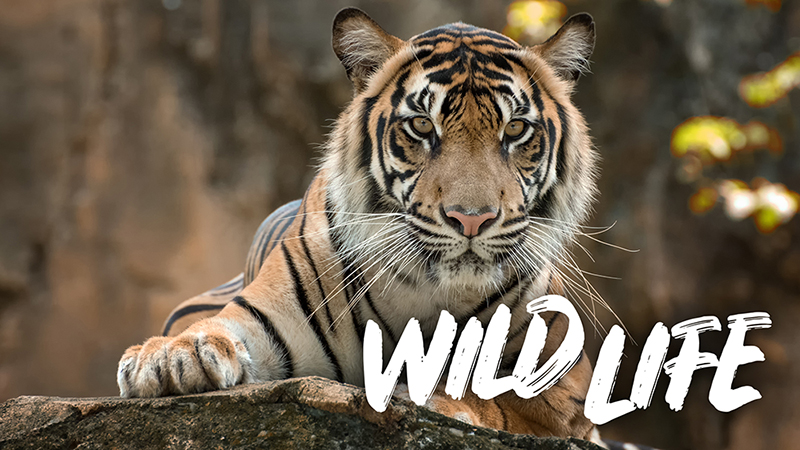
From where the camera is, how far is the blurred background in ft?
17.2

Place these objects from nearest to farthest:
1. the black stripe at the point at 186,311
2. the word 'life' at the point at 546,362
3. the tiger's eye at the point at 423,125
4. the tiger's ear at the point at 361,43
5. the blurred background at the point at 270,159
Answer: the word 'life' at the point at 546,362 < the tiger's eye at the point at 423,125 < the tiger's ear at the point at 361,43 < the black stripe at the point at 186,311 < the blurred background at the point at 270,159

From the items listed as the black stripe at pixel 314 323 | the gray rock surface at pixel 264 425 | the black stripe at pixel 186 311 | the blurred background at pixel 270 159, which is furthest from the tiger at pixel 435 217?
the blurred background at pixel 270 159

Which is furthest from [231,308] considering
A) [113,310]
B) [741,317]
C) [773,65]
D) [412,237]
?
[773,65]

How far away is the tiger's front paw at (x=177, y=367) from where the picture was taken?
1615 mm

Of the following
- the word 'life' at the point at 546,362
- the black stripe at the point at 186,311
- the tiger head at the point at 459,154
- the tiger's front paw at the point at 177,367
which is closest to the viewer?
the tiger's front paw at the point at 177,367

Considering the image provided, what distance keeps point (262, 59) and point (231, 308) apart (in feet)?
12.8

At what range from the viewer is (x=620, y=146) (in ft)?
18.6

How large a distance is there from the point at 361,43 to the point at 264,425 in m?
1.30

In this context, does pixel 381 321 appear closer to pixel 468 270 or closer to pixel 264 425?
pixel 468 270

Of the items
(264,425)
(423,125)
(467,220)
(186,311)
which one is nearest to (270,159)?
(186,311)

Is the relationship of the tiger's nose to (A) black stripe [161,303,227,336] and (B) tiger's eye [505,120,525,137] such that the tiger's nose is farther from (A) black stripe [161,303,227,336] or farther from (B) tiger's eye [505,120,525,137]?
(A) black stripe [161,303,227,336]

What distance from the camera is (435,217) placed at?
1878mm

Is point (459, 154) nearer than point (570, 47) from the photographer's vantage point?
Yes

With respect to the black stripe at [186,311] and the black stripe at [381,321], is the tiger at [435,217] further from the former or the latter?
the black stripe at [186,311]
